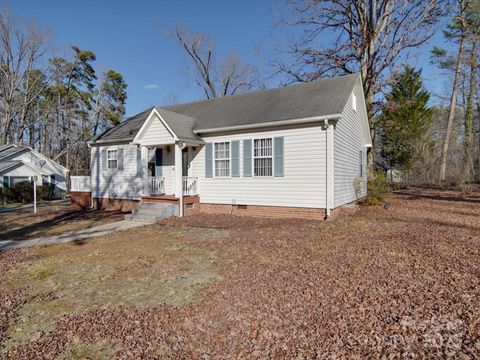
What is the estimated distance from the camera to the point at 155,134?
40.0 ft

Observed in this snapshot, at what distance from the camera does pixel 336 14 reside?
17.7 meters

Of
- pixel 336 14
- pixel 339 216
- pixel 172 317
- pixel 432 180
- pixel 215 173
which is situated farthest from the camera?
pixel 432 180

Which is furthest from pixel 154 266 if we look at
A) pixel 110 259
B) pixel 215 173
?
pixel 215 173

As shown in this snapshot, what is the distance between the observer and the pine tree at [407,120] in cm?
2328

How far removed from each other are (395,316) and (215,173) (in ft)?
30.9

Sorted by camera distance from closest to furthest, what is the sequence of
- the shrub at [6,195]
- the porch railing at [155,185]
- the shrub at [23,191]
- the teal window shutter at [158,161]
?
the porch railing at [155,185] → the teal window shutter at [158,161] → the shrub at [6,195] → the shrub at [23,191]

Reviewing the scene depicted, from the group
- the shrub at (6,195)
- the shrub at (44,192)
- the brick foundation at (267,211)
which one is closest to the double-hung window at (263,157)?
the brick foundation at (267,211)

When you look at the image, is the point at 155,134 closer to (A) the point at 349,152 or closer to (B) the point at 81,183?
(B) the point at 81,183

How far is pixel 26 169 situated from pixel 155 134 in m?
18.0

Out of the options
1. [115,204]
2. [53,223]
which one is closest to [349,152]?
[115,204]

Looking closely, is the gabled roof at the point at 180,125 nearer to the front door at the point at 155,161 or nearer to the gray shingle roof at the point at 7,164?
the front door at the point at 155,161

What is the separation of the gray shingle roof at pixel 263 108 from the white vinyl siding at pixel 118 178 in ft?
2.53

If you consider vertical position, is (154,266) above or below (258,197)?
below

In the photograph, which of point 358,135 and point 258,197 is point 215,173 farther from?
point 358,135
